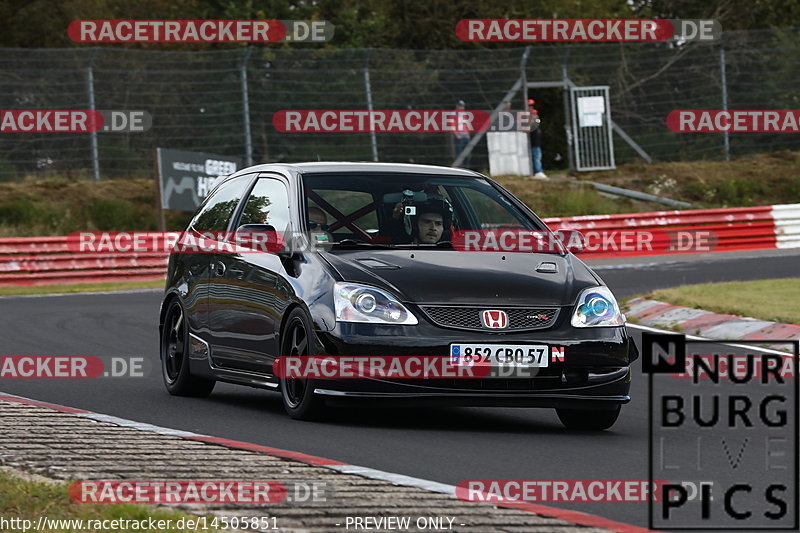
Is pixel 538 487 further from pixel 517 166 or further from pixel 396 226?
pixel 517 166

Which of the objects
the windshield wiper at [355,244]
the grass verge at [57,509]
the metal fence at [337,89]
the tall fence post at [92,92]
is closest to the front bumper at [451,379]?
the windshield wiper at [355,244]

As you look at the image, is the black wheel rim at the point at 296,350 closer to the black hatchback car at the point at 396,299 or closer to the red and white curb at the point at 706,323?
the black hatchback car at the point at 396,299

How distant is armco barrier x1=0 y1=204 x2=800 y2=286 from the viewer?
27.8m

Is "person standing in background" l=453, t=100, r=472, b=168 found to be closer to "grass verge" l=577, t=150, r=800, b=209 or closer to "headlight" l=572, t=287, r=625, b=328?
"grass verge" l=577, t=150, r=800, b=209

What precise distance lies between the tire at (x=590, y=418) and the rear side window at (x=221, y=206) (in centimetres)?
276

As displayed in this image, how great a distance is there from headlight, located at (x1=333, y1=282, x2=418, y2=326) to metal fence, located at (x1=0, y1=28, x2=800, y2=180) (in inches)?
842

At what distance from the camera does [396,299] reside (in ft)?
29.6

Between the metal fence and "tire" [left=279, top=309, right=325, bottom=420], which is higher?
the metal fence

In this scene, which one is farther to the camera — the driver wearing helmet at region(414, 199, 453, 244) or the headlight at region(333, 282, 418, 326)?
the driver wearing helmet at region(414, 199, 453, 244)

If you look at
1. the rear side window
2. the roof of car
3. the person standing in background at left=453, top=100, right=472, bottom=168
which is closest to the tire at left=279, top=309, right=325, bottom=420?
the roof of car

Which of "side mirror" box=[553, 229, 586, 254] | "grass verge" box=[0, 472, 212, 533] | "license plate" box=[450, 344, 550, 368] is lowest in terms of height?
"grass verge" box=[0, 472, 212, 533]

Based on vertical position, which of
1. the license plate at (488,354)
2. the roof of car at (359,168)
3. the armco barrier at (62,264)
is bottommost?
the armco barrier at (62,264)

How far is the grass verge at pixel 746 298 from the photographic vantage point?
54.8ft

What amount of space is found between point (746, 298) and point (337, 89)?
15.1 metres
